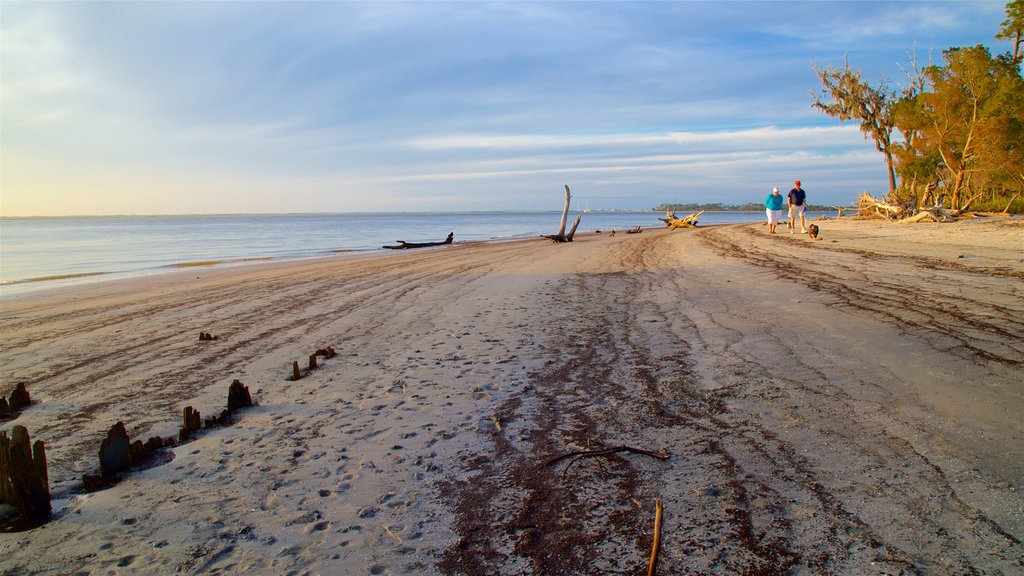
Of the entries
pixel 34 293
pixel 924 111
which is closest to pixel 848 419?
pixel 34 293

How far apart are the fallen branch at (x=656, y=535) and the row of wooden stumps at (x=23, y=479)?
312 centimetres

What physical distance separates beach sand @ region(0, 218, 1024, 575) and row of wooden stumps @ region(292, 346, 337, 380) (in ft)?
0.48

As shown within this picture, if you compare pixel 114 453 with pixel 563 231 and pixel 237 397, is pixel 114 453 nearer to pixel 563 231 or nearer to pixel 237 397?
pixel 237 397

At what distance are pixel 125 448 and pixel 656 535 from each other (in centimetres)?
329

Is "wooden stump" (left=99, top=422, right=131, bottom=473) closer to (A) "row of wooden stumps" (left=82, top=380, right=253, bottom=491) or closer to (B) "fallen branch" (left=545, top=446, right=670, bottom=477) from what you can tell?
(A) "row of wooden stumps" (left=82, top=380, right=253, bottom=491)

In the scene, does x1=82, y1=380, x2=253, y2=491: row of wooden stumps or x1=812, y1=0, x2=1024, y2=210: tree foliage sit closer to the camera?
x1=82, y1=380, x2=253, y2=491: row of wooden stumps

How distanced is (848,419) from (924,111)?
30.4 meters

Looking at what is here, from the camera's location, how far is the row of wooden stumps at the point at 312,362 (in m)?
5.06

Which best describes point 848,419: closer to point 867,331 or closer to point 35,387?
point 867,331

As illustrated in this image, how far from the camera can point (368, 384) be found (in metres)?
4.85

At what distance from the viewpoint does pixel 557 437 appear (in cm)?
357

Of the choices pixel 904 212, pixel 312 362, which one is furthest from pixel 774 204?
pixel 312 362

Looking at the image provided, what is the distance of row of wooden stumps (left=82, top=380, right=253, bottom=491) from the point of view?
3242mm

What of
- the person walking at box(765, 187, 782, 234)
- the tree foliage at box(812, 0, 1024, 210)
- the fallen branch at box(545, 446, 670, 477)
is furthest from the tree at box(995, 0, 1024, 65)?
the fallen branch at box(545, 446, 670, 477)
